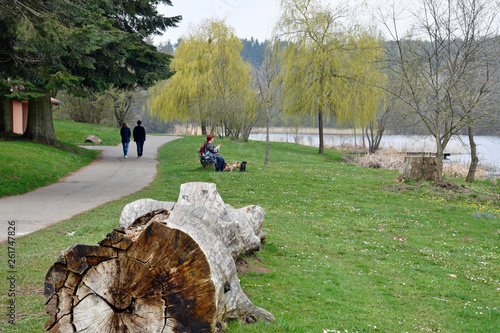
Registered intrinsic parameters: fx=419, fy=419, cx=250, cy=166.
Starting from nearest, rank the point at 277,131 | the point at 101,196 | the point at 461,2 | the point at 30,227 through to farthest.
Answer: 1. the point at 30,227
2. the point at 101,196
3. the point at 461,2
4. the point at 277,131

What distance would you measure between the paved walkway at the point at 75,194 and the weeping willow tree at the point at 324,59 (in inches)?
577

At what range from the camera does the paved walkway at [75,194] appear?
34.2 ft

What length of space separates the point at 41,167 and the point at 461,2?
61.2 feet

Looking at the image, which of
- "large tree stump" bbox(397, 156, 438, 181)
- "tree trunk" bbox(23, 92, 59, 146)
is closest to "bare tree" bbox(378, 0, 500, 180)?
"large tree stump" bbox(397, 156, 438, 181)

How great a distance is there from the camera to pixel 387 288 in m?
7.19

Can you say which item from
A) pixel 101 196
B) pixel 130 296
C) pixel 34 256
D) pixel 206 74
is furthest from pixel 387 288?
pixel 206 74

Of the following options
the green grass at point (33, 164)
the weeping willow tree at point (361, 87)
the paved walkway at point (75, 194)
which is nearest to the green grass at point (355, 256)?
the paved walkway at point (75, 194)

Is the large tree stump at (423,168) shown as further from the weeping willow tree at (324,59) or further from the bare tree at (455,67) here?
the weeping willow tree at (324,59)

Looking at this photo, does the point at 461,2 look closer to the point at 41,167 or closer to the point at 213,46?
the point at 41,167

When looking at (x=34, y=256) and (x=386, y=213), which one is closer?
(x=34, y=256)

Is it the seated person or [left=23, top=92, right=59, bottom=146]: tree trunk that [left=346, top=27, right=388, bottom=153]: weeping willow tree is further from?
[left=23, top=92, right=59, bottom=146]: tree trunk

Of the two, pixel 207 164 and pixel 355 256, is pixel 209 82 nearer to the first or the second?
pixel 207 164

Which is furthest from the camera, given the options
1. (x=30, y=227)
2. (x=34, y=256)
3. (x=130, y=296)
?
(x=30, y=227)

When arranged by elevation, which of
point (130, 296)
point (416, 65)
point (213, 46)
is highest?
point (213, 46)
